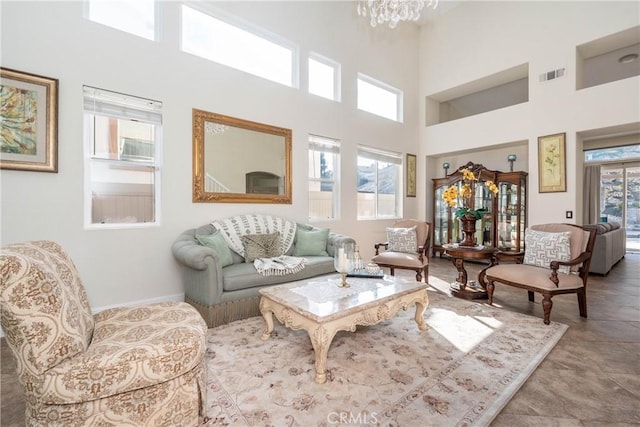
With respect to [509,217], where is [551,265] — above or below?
below

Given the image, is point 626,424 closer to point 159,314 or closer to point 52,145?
point 159,314

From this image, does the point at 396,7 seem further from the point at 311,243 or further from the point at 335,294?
the point at 335,294

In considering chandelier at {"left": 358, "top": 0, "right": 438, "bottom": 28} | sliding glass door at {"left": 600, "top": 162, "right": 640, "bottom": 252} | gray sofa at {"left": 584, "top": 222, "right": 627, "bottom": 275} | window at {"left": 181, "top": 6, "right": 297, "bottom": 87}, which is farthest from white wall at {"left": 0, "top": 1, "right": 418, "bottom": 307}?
sliding glass door at {"left": 600, "top": 162, "right": 640, "bottom": 252}

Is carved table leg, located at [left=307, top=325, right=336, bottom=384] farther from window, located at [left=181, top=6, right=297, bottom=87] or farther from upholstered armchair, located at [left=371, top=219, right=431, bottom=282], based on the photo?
window, located at [left=181, top=6, right=297, bottom=87]

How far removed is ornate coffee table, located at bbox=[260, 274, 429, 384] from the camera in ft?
5.66

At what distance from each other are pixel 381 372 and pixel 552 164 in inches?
177

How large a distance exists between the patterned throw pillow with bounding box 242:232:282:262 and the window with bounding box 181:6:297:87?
2268 millimetres

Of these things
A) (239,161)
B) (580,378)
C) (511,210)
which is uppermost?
(239,161)

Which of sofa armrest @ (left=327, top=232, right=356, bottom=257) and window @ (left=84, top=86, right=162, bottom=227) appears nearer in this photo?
window @ (left=84, top=86, right=162, bottom=227)

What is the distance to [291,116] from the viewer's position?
4.19 meters

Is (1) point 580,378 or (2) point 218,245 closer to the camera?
(1) point 580,378

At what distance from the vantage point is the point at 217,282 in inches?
101

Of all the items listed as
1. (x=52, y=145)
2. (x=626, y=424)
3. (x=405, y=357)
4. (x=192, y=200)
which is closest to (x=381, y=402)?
(x=405, y=357)

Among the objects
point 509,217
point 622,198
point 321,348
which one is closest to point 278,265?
point 321,348
